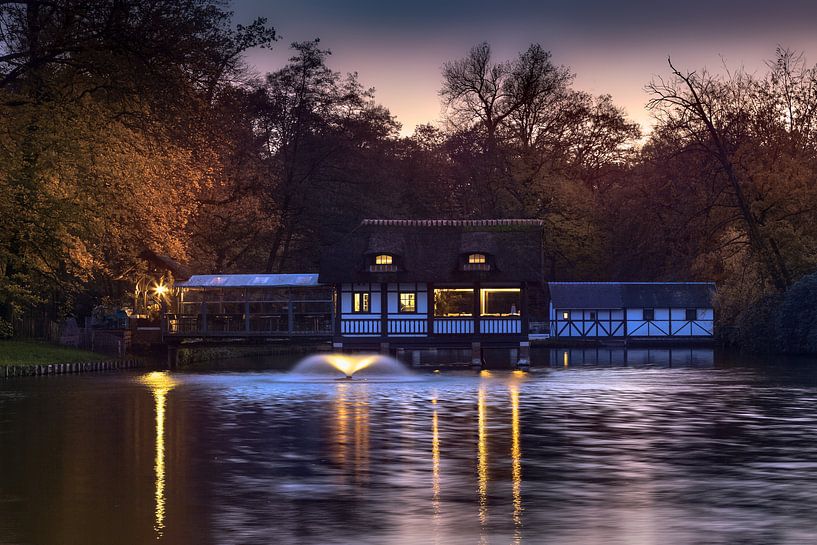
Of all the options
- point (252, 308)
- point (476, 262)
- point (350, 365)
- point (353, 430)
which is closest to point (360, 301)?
point (350, 365)

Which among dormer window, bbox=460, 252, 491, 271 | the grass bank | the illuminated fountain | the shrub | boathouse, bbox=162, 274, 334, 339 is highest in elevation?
dormer window, bbox=460, 252, 491, 271

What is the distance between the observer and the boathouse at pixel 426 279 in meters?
54.2

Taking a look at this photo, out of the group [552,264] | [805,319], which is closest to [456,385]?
[805,319]

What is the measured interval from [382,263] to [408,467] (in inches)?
1471

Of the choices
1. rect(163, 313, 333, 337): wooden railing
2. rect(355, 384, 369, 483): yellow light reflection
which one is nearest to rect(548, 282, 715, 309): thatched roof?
rect(163, 313, 333, 337): wooden railing

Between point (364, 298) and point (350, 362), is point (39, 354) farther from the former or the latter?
point (364, 298)

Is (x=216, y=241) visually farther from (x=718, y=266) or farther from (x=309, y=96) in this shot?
(x=718, y=266)

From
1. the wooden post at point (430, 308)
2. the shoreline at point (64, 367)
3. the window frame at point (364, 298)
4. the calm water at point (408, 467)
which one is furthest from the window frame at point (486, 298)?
the calm water at point (408, 467)

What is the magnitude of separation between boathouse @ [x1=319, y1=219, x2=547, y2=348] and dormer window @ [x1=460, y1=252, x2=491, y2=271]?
5 centimetres

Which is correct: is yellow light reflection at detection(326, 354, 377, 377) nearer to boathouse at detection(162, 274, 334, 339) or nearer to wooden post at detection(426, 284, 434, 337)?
boathouse at detection(162, 274, 334, 339)

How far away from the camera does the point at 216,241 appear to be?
70938 mm

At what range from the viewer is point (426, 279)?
54.9m

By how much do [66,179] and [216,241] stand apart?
30220 millimetres

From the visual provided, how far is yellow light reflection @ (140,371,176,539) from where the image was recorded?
46.4 feet
